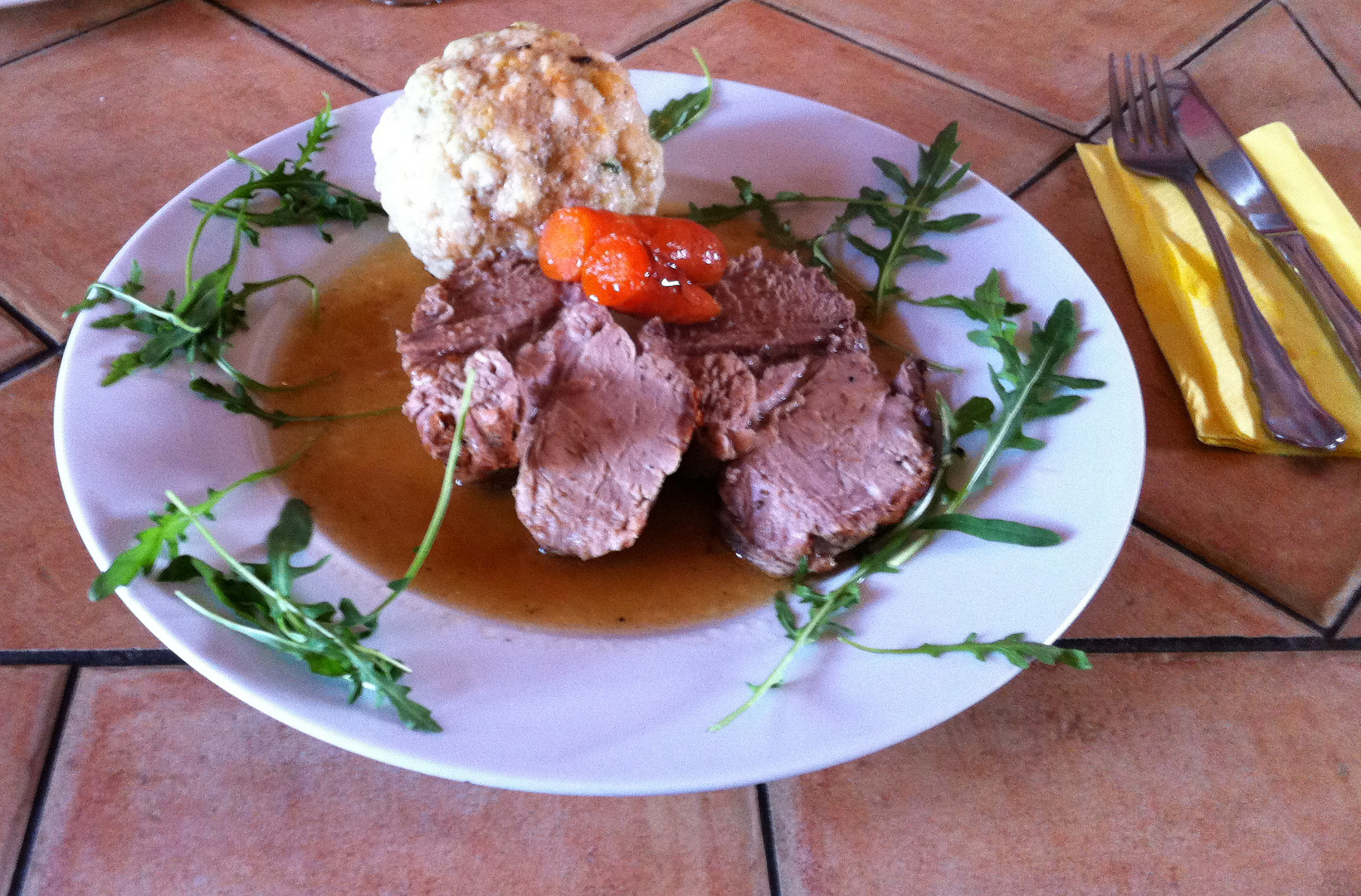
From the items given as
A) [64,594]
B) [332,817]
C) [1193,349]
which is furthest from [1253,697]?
[64,594]

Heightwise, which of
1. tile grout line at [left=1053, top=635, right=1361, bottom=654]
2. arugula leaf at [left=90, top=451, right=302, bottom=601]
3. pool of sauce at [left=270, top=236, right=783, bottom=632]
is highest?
tile grout line at [left=1053, top=635, right=1361, bottom=654]

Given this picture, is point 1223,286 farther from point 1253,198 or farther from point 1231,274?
point 1253,198

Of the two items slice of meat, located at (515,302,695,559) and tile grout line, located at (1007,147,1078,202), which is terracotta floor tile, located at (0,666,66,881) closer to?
slice of meat, located at (515,302,695,559)

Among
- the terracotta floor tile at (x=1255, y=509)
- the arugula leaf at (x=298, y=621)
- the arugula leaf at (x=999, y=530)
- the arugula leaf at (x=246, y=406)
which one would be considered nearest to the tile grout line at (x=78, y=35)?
the arugula leaf at (x=246, y=406)

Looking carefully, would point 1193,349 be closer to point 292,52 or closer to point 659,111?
point 659,111

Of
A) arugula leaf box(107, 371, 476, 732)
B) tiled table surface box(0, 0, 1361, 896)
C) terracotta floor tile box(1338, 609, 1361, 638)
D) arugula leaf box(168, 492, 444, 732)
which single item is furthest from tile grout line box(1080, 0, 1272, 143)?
arugula leaf box(168, 492, 444, 732)
